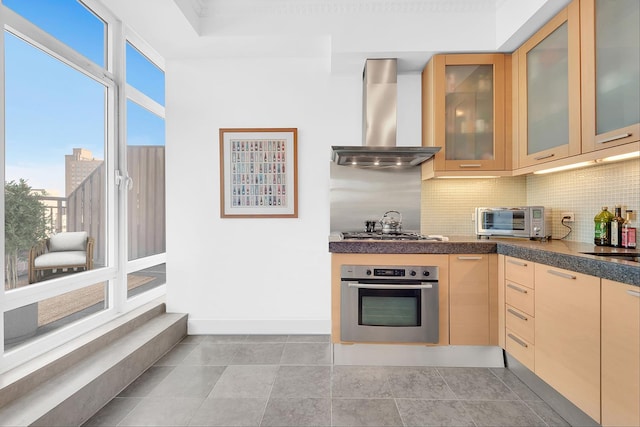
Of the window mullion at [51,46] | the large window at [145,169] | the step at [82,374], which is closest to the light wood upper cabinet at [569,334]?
the step at [82,374]

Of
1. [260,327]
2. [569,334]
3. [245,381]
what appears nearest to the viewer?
[569,334]

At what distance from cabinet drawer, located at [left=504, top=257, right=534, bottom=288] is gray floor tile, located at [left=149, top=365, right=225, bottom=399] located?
2166 millimetres

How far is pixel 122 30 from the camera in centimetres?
264

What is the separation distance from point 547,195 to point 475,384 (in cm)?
164

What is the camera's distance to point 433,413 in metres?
1.78

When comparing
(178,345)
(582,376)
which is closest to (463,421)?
(582,376)

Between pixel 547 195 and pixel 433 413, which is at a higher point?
pixel 547 195

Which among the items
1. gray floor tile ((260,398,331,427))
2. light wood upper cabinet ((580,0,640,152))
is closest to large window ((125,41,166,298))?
gray floor tile ((260,398,331,427))

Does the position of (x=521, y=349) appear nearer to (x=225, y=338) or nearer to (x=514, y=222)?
(x=514, y=222)

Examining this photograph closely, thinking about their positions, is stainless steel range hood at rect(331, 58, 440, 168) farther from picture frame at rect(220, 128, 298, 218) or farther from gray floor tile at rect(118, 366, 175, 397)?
gray floor tile at rect(118, 366, 175, 397)

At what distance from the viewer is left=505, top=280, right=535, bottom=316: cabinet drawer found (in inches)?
76.2

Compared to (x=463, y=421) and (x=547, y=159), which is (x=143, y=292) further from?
(x=547, y=159)

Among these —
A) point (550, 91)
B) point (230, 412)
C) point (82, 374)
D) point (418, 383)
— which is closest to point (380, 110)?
point (550, 91)

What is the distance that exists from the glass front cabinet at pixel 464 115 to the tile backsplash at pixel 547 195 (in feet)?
1.13
